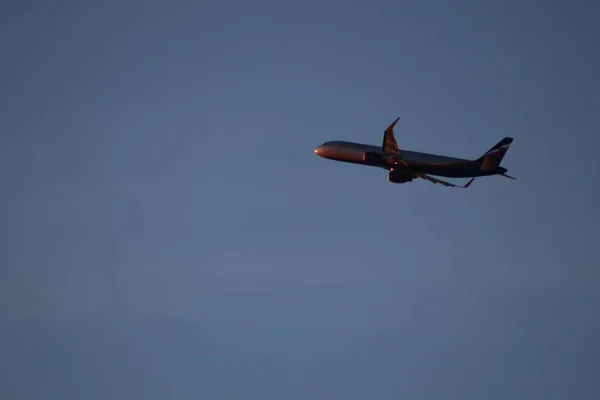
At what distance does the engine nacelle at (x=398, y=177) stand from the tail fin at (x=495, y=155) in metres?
9.57

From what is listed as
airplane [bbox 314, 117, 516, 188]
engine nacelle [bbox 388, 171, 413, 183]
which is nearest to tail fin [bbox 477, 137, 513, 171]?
airplane [bbox 314, 117, 516, 188]

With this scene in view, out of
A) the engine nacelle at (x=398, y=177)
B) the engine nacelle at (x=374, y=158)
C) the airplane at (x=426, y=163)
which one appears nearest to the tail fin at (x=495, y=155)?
the airplane at (x=426, y=163)

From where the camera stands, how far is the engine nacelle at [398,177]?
107 metres

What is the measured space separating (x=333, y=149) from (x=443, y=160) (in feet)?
54.3

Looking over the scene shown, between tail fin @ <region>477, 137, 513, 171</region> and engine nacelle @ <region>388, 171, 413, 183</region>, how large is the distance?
957 centimetres

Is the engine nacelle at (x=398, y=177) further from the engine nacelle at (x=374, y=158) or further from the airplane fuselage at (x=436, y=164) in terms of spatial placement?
the engine nacelle at (x=374, y=158)

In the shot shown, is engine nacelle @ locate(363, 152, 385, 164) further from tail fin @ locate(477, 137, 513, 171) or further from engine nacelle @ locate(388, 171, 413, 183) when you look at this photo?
tail fin @ locate(477, 137, 513, 171)

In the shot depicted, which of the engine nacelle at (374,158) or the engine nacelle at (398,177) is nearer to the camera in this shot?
the engine nacelle at (374,158)

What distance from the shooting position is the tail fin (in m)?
106

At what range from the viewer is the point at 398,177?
10781 cm

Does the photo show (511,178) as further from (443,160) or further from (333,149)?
(333,149)

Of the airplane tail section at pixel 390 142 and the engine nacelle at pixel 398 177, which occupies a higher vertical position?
the airplane tail section at pixel 390 142

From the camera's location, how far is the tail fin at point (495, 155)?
10588cm

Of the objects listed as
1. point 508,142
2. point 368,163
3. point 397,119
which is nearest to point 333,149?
point 368,163
